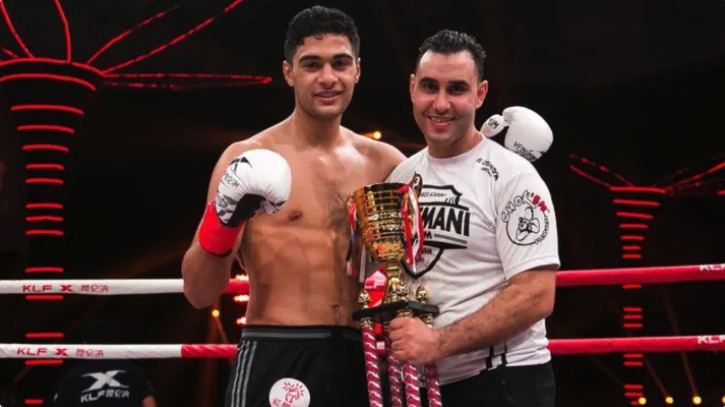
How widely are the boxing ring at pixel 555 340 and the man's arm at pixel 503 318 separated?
90cm

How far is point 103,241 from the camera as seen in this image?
313 inches

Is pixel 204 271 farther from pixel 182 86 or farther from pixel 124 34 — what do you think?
pixel 182 86

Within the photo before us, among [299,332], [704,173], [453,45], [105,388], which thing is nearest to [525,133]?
[453,45]

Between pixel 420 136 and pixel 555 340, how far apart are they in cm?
524

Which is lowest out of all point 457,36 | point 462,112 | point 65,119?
point 462,112

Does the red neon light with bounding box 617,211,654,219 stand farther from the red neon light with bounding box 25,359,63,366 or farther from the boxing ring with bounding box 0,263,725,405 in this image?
the boxing ring with bounding box 0,263,725,405

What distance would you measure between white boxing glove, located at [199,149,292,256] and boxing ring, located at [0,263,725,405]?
1007 mm

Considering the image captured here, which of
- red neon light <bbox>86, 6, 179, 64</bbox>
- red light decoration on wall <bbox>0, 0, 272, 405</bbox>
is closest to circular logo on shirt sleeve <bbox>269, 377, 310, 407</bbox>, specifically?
red light decoration on wall <bbox>0, 0, 272, 405</bbox>

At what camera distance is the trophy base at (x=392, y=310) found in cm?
192

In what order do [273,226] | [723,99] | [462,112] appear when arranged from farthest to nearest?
[723,99]
[273,226]
[462,112]

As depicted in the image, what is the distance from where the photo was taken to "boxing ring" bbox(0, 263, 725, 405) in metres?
2.90

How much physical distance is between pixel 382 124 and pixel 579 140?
164 cm

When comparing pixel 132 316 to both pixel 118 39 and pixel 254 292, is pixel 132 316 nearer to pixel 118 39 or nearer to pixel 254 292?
pixel 118 39

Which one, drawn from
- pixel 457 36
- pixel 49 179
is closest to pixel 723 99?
pixel 49 179
